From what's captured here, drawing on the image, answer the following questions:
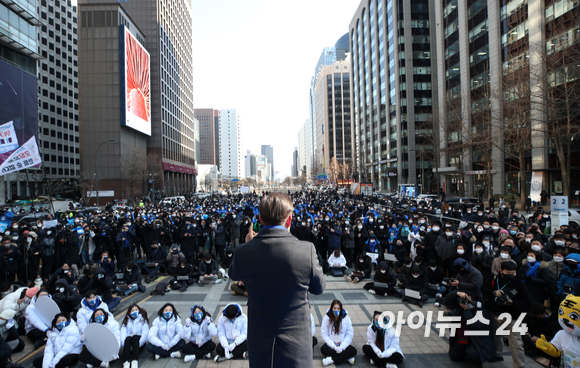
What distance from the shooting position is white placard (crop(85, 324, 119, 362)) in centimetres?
570

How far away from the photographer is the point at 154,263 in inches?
461

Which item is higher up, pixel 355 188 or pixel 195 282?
pixel 355 188

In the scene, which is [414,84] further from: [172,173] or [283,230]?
[283,230]

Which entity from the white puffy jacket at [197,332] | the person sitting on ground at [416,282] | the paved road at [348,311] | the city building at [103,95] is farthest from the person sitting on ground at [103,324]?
the city building at [103,95]

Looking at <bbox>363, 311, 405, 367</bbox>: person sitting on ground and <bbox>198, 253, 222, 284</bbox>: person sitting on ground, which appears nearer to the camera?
<bbox>363, 311, 405, 367</bbox>: person sitting on ground

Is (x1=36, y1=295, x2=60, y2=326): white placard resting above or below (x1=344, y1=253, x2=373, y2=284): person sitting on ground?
above

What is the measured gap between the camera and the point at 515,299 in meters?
5.74

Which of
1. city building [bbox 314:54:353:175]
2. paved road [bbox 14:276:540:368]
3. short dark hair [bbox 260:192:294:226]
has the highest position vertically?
city building [bbox 314:54:353:175]

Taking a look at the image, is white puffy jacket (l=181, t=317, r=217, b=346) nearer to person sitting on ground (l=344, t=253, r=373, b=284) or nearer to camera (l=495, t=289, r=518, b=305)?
camera (l=495, t=289, r=518, b=305)

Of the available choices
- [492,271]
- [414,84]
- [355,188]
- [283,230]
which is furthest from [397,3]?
[283,230]

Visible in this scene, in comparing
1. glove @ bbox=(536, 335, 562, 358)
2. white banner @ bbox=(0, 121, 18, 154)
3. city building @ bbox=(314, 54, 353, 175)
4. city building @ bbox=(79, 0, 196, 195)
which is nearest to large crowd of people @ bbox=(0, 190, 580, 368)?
glove @ bbox=(536, 335, 562, 358)

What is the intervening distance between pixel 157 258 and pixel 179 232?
2.14 metres

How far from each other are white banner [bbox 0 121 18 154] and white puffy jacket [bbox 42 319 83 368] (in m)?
25.8

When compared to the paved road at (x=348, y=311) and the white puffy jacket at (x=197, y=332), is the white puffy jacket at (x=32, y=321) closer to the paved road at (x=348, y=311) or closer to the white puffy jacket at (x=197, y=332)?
the paved road at (x=348, y=311)
